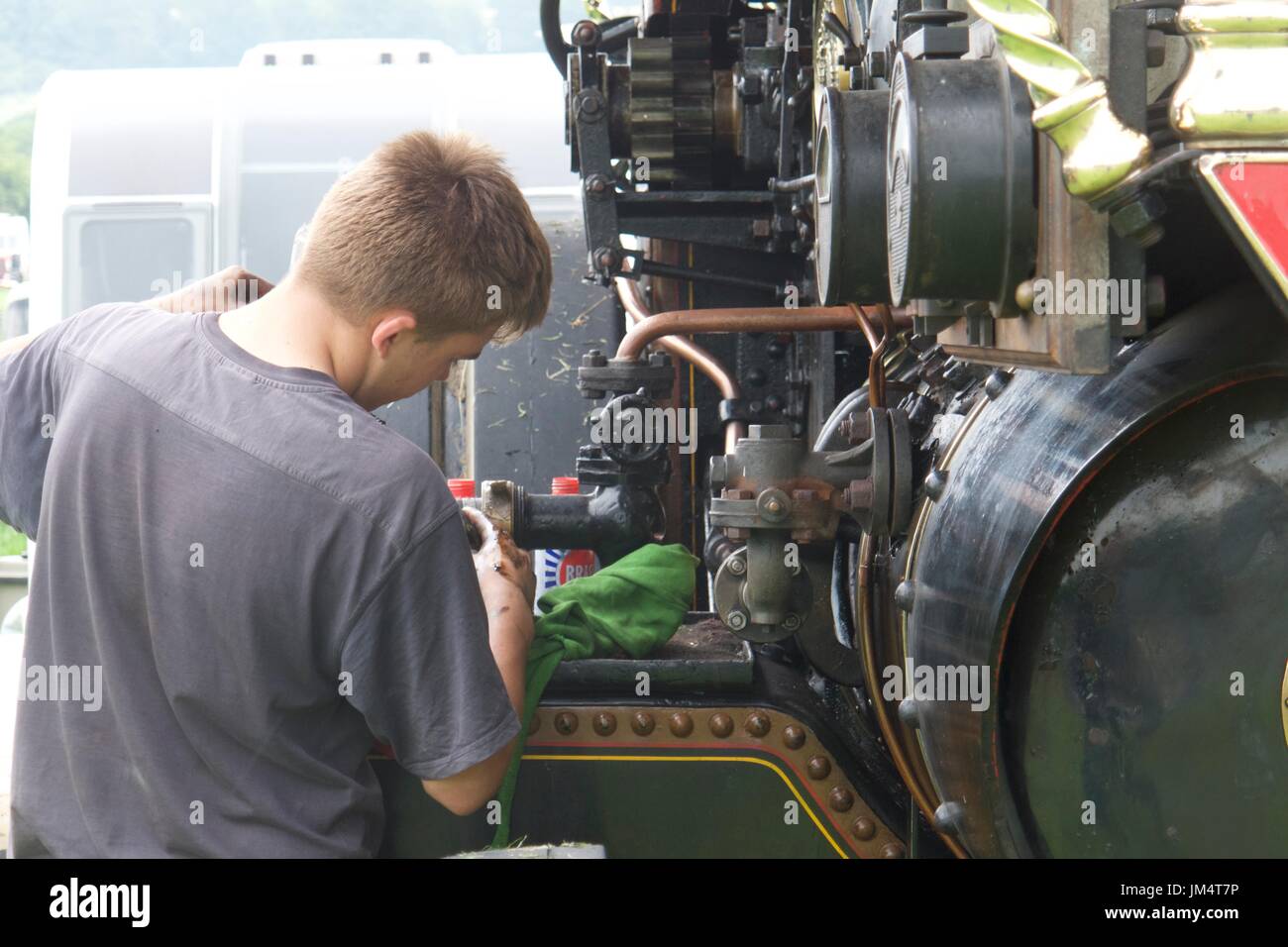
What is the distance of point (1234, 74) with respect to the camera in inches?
40.7

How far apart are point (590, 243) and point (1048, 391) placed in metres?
1.30

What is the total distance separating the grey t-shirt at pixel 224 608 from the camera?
1.45 m

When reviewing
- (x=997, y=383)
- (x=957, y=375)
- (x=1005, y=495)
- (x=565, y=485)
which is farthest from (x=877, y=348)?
(x=565, y=485)

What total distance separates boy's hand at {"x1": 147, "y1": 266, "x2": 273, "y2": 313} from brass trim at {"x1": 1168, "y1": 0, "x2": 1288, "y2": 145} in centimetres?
127

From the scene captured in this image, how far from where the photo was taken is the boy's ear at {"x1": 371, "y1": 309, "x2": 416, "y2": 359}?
1530 mm

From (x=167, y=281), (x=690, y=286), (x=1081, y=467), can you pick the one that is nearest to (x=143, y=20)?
(x=167, y=281)

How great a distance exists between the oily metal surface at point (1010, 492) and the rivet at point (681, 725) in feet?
1.68

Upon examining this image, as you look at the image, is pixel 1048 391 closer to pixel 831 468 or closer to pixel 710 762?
pixel 831 468

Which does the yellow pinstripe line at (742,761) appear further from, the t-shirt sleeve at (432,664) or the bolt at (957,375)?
the bolt at (957,375)

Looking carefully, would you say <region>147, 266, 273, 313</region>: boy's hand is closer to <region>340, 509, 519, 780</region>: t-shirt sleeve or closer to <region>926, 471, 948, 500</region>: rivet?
<region>340, 509, 519, 780</region>: t-shirt sleeve

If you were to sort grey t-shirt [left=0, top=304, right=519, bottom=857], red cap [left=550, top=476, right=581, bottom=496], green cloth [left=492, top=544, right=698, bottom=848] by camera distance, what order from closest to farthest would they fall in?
grey t-shirt [left=0, top=304, right=519, bottom=857]
green cloth [left=492, top=544, right=698, bottom=848]
red cap [left=550, top=476, right=581, bottom=496]

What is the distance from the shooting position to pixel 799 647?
2.19m

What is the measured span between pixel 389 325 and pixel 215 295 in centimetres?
52

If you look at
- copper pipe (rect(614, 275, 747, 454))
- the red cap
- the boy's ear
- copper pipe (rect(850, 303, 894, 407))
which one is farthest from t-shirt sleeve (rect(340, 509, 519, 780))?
the red cap
